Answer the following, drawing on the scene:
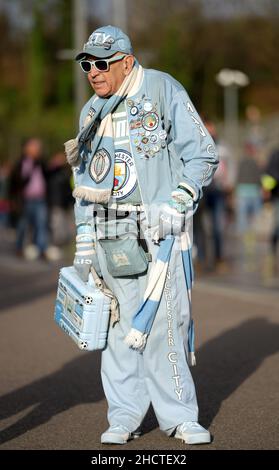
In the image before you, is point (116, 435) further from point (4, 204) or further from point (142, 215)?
point (4, 204)

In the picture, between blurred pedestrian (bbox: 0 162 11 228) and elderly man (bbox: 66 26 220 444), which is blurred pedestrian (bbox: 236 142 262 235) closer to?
blurred pedestrian (bbox: 0 162 11 228)

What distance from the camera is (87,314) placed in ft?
18.2

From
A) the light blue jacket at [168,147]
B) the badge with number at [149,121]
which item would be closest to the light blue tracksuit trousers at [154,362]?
the light blue jacket at [168,147]

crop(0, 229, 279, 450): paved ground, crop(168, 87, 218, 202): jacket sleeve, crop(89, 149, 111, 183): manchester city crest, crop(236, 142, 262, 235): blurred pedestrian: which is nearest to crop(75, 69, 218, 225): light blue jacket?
crop(168, 87, 218, 202): jacket sleeve

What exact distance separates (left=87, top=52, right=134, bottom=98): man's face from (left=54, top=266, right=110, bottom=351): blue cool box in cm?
93

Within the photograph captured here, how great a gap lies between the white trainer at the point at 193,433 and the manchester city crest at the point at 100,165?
1.27 m

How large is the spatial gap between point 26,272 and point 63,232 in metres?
7.86

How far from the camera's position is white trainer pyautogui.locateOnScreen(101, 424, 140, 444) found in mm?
5656

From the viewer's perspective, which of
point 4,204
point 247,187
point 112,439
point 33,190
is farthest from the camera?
point 4,204

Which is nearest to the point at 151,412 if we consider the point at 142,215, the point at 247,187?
the point at 142,215

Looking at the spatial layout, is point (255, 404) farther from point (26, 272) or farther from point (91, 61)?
point (26, 272)

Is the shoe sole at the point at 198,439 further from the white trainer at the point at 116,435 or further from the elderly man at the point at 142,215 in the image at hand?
the white trainer at the point at 116,435

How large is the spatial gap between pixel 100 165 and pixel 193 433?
1389 millimetres

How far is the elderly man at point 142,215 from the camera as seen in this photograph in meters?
5.59
